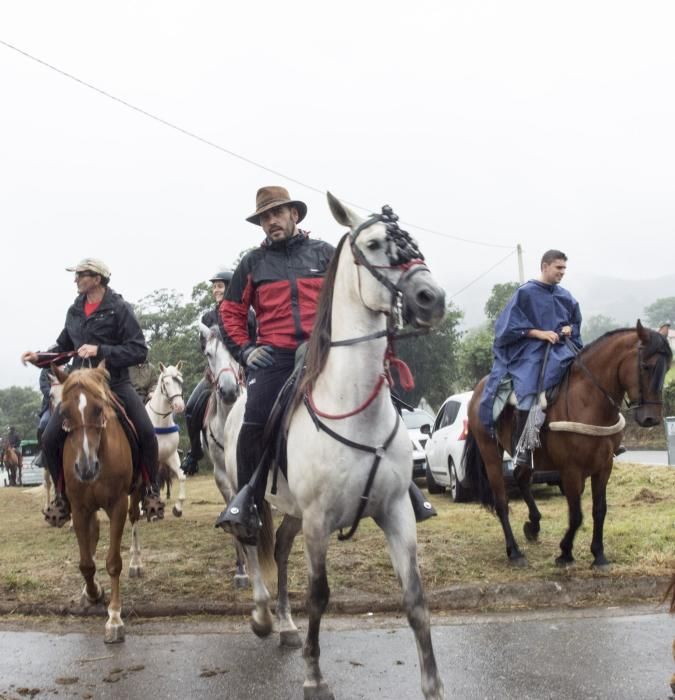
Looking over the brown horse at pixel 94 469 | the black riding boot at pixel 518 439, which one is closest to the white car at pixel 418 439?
the black riding boot at pixel 518 439

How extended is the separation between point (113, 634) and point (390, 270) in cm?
Result: 364

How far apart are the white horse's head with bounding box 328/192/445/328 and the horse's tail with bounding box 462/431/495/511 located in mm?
5307

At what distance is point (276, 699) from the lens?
4750 millimetres

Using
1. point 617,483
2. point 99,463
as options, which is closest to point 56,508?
point 99,463

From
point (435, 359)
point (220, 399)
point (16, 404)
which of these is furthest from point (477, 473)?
point (16, 404)

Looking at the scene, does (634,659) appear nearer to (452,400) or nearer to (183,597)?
(183,597)

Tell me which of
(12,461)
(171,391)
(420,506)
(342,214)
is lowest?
(12,461)

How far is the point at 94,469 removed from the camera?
6188 mm

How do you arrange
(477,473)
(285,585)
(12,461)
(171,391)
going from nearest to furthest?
(285,585), (477,473), (171,391), (12,461)

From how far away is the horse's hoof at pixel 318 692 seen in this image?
4574 millimetres

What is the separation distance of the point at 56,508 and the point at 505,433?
15.2 feet

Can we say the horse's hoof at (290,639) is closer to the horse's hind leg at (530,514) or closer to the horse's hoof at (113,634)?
the horse's hoof at (113,634)

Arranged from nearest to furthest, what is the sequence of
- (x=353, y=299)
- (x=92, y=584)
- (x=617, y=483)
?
(x=353, y=299) → (x=92, y=584) → (x=617, y=483)

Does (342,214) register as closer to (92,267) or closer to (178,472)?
(92,267)
